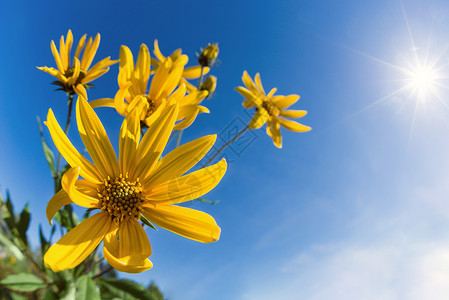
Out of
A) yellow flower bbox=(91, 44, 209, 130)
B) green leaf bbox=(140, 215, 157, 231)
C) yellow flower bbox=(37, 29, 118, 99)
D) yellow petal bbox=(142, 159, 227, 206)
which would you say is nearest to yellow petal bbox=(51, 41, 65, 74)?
yellow flower bbox=(37, 29, 118, 99)

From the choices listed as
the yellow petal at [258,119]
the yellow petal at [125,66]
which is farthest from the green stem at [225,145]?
the yellow petal at [125,66]

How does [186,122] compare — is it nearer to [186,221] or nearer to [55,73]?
[186,221]

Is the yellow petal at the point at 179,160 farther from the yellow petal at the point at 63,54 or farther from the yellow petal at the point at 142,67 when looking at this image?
the yellow petal at the point at 63,54

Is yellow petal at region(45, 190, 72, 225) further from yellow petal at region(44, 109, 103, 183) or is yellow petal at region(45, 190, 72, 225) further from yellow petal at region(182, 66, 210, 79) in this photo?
yellow petal at region(182, 66, 210, 79)

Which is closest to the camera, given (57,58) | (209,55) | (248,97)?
(57,58)

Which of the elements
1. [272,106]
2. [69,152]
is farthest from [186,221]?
[272,106]

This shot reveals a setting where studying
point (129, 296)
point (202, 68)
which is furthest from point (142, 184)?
point (202, 68)

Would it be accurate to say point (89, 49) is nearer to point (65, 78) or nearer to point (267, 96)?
point (65, 78)
